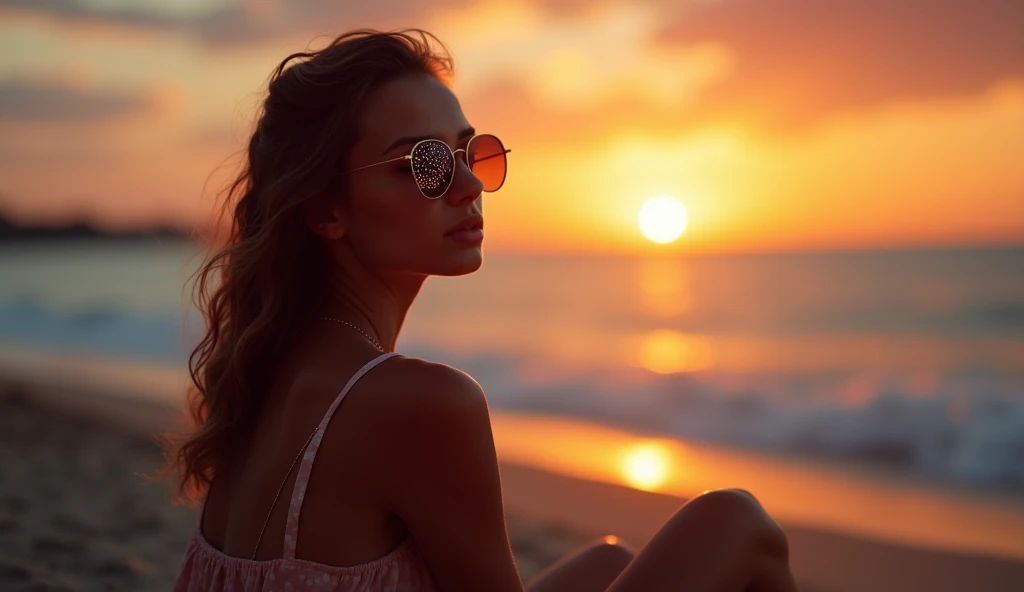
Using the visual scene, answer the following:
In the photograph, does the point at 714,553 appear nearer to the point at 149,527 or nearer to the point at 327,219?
the point at 327,219

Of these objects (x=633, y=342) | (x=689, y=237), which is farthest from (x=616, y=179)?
(x=689, y=237)

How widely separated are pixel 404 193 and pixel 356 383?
1.97ft

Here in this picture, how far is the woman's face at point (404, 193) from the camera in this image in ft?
7.54

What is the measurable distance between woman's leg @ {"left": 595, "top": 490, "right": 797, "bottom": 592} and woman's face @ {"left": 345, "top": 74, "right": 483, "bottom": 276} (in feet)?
3.03

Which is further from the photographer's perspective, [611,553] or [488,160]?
[611,553]

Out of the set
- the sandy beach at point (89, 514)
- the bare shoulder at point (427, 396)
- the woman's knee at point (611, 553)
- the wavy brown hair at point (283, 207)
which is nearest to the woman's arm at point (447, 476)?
the bare shoulder at point (427, 396)

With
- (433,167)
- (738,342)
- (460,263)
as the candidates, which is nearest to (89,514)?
(460,263)

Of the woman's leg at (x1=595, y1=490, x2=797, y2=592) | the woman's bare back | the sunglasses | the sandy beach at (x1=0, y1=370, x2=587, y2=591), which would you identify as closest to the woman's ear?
the sunglasses

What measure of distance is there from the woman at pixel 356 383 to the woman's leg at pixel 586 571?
484 millimetres

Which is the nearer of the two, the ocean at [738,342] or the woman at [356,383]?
the woman at [356,383]

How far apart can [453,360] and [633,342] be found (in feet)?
22.9

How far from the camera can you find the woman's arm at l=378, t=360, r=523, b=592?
1830mm

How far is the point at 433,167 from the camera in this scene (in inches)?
90.6

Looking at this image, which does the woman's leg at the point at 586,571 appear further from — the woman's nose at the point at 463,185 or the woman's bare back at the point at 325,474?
the woman's nose at the point at 463,185
